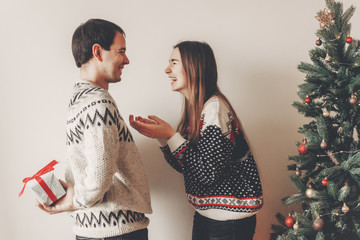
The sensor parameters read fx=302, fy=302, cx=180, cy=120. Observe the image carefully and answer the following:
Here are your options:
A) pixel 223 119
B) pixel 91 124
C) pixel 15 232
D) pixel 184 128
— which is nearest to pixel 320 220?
pixel 223 119

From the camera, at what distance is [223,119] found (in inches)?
50.0

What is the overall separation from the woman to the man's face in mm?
270

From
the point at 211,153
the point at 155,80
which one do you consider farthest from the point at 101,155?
the point at 155,80

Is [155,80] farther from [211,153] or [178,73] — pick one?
[211,153]

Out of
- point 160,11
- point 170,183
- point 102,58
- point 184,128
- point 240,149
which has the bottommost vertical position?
point 170,183

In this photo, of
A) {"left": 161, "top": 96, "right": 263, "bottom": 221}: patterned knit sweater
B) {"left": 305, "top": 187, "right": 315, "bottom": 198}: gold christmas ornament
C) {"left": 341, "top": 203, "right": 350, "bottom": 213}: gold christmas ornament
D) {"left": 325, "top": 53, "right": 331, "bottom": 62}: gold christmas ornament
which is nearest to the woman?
{"left": 161, "top": 96, "right": 263, "bottom": 221}: patterned knit sweater

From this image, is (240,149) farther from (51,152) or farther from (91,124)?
(51,152)

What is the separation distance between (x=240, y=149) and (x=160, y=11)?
0.85 metres

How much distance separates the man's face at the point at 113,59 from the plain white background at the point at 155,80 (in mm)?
408

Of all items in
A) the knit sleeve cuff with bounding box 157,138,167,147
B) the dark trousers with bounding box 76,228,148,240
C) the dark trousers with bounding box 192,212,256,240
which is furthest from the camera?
the knit sleeve cuff with bounding box 157,138,167,147

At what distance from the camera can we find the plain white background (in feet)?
4.97

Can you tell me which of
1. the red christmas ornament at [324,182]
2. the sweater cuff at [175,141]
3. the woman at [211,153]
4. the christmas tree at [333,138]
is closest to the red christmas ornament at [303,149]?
the christmas tree at [333,138]

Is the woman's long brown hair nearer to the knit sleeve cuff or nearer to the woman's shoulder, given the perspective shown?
the woman's shoulder

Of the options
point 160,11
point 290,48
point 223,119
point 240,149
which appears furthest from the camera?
point 290,48
